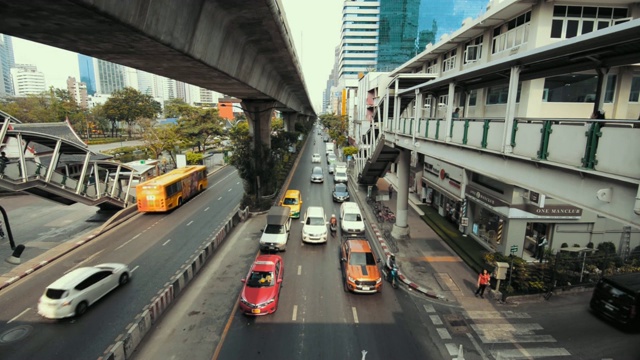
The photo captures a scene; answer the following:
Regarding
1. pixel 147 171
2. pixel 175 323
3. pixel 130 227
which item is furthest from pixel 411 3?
pixel 175 323

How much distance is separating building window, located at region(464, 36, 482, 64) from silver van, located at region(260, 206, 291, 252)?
16986 millimetres

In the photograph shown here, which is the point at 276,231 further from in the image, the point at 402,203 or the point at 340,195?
the point at 340,195

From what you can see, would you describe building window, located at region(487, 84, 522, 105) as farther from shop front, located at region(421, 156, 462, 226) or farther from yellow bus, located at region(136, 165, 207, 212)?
yellow bus, located at region(136, 165, 207, 212)

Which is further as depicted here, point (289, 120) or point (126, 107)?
point (126, 107)

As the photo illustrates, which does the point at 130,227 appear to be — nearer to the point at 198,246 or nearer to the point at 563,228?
the point at 198,246

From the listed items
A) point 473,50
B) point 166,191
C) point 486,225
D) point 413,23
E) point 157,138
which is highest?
point 413,23

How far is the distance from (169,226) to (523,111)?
79.1 feet

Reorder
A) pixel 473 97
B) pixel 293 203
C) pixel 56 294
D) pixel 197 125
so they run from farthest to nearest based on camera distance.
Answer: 1. pixel 197 125
2. pixel 293 203
3. pixel 473 97
4. pixel 56 294

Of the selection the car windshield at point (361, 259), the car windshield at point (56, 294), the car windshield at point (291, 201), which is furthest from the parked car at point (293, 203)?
the car windshield at point (56, 294)

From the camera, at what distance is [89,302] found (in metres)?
13.1

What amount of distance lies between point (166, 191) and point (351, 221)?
630 inches

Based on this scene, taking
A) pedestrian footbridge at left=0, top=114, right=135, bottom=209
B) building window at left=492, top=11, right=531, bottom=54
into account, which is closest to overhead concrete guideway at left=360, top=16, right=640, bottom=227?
building window at left=492, top=11, right=531, bottom=54

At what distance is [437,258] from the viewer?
18.0 meters

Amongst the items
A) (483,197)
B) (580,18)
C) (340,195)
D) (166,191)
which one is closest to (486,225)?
(483,197)
